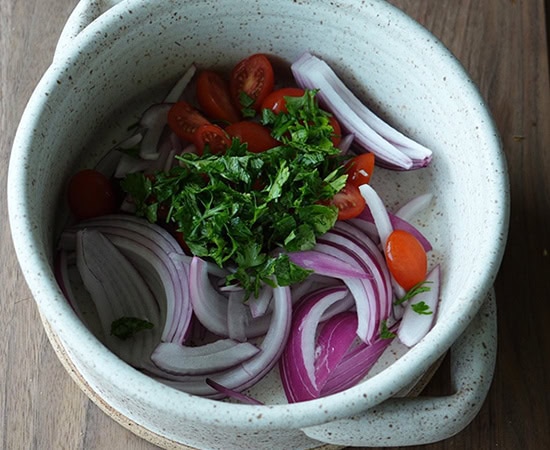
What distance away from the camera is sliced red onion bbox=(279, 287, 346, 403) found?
3.45ft

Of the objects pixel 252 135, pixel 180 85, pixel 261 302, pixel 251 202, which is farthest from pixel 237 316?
pixel 180 85

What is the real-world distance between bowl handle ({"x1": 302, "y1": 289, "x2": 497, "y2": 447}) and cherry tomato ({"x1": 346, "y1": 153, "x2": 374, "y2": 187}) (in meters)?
0.26

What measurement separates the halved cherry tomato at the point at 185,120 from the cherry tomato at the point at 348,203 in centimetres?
21

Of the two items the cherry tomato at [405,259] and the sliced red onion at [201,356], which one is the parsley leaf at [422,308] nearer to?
the cherry tomato at [405,259]

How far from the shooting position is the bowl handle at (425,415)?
957mm

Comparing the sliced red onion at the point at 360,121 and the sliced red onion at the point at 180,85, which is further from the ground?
the sliced red onion at the point at 180,85

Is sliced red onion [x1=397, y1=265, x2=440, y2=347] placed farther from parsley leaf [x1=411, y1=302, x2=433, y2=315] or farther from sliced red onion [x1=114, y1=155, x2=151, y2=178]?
sliced red onion [x1=114, y1=155, x2=151, y2=178]

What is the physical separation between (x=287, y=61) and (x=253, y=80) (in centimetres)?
6

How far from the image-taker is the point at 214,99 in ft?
3.95

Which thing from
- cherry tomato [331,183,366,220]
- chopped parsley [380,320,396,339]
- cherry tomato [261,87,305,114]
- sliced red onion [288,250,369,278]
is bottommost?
chopped parsley [380,320,396,339]

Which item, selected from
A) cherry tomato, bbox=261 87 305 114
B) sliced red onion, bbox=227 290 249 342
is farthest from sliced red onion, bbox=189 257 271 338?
cherry tomato, bbox=261 87 305 114

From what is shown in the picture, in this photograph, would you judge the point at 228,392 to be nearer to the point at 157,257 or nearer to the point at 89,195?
the point at 157,257

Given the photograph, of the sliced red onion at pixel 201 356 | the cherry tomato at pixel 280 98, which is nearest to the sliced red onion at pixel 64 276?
the sliced red onion at pixel 201 356

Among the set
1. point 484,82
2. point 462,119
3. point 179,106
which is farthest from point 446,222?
point 179,106
